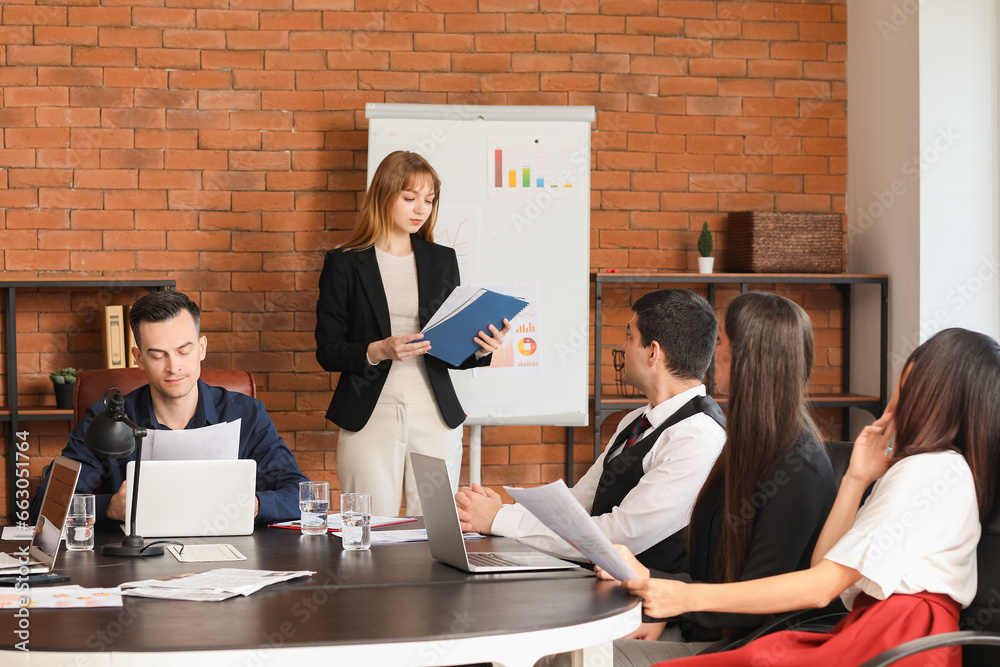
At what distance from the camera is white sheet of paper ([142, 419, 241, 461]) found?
208 cm

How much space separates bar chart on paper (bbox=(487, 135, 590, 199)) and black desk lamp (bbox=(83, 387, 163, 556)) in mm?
2315

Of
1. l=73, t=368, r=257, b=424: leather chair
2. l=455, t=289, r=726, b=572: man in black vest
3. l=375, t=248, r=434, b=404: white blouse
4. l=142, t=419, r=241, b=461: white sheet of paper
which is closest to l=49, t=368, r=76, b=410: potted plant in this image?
l=73, t=368, r=257, b=424: leather chair

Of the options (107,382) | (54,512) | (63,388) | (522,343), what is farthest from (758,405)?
(63,388)

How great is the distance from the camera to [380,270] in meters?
3.34

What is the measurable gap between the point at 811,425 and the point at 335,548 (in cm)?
96

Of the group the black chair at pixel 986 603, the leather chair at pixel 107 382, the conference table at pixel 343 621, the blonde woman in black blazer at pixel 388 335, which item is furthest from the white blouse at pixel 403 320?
the black chair at pixel 986 603

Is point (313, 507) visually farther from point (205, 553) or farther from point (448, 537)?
point (448, 537)

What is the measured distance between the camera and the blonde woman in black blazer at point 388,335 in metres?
3.28

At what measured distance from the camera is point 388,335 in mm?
3324

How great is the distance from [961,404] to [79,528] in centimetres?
163

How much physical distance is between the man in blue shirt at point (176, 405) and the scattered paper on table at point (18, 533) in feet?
0.43

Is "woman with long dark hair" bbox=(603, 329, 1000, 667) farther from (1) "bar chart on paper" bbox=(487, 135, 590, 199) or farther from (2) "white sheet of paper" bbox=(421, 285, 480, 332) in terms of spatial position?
(1) "bar chart on paper" bbox=(487, 135, 590, 199)

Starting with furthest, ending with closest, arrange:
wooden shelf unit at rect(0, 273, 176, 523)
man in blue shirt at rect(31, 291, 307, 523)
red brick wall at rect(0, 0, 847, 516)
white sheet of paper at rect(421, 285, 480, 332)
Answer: red brick wall at rect(0, 0, 847, 516)
wooden shelf unit at rect(0, 273, 176, 523)
white sheet of paper at rect(421, 285, 480, 332)
man in blue shirt at rect(31, 291, 307, 523)

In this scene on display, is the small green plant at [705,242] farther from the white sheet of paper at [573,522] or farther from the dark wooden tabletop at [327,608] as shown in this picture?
the white sheet of paper at [573,522]
